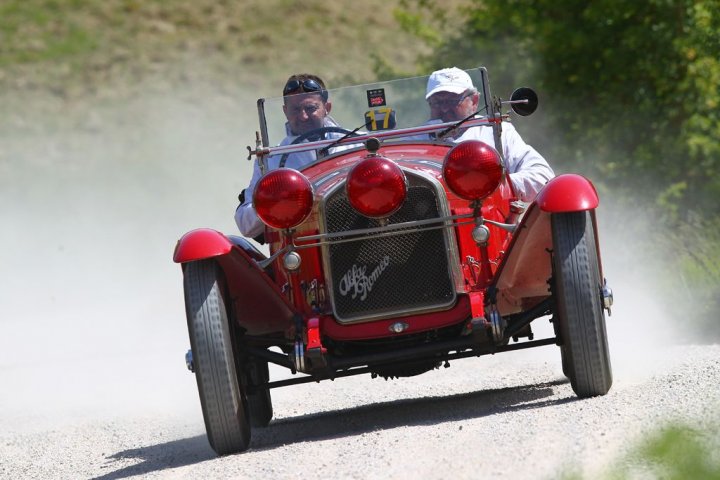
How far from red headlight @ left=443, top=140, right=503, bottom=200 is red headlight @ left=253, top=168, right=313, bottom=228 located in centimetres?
67

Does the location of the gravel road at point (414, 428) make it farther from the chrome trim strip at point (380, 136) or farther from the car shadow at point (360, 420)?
the chrome trim strip at point (380, 136)

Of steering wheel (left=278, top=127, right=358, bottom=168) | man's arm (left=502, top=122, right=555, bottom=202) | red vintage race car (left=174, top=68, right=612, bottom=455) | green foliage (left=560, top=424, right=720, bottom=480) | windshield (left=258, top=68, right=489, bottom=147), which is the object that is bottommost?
green foliage (left=560, top=424, right=720, bottom=480)

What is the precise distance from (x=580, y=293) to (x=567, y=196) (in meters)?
0.45

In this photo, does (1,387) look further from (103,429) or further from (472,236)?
(472,236)

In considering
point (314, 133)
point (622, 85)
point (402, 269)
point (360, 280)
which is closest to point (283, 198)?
point (360, 280)

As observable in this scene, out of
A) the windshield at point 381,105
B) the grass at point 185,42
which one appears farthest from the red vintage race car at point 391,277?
the grass at point 185,42

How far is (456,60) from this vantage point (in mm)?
20266

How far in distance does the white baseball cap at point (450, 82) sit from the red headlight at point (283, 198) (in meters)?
1.77

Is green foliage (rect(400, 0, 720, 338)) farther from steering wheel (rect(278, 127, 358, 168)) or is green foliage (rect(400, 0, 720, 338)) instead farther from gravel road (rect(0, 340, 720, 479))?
steering wheel (rect(278, 127, 358, 168))

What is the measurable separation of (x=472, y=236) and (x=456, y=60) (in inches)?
549

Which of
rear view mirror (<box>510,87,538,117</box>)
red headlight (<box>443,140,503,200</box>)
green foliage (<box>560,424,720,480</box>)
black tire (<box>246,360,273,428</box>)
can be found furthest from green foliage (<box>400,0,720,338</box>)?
green foliage (<box>560,424,720,480</box>)

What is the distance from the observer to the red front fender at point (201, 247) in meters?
6.36

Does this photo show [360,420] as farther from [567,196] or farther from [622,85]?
[622,85]

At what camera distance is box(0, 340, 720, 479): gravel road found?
202 inches
